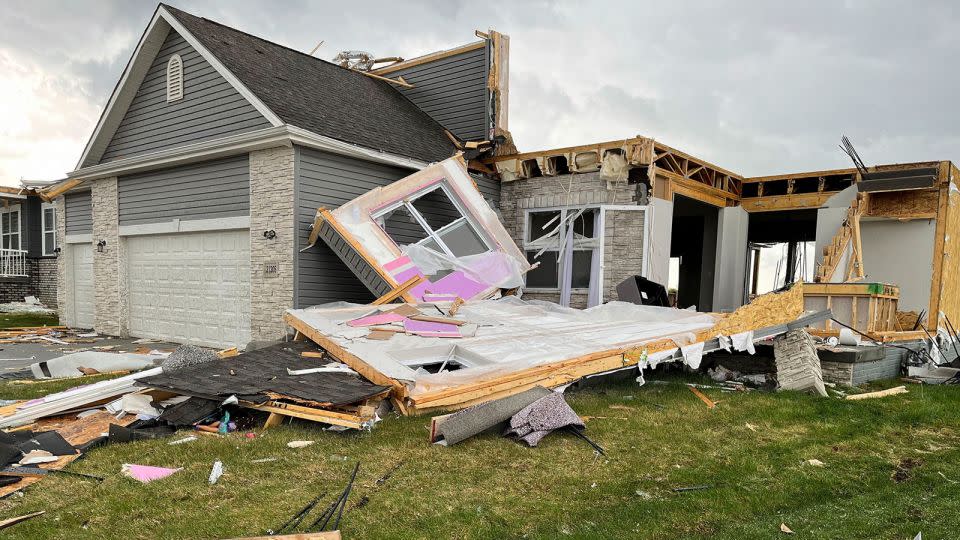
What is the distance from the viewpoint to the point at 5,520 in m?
3.41

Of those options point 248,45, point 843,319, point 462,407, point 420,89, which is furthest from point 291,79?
point 843,319

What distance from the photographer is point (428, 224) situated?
10883 millimetres

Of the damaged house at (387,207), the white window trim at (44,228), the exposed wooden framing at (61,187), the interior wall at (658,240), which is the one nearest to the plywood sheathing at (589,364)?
the damaged house at (387,207)

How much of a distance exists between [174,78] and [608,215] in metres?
9.20

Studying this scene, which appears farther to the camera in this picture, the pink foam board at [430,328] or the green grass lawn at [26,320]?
the green grass lawn at [26,320]

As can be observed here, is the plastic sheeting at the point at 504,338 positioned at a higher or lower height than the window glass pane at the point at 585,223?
lower

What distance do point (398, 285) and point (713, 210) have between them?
361 inches

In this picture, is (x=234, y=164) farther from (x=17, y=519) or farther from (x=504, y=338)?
(x=17, y=519)

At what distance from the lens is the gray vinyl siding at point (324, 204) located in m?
9.81

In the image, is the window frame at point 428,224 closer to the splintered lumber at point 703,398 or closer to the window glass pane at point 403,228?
the window glass pane at point 403,228

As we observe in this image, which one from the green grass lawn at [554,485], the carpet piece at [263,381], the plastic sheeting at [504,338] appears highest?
the plastic sheeting at [504,338]

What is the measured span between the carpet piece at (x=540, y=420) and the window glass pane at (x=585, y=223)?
22.5 feet

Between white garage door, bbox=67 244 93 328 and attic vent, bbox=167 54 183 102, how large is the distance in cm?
567

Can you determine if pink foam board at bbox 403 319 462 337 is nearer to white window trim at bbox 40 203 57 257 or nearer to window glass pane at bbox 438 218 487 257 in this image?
window glass pane at bbox 438 218 487 257
